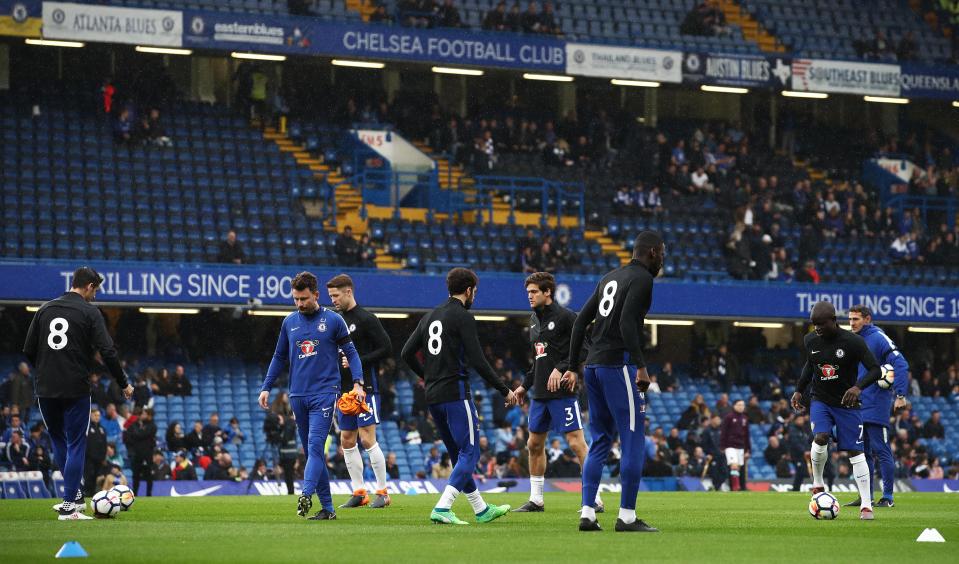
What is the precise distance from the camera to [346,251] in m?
33.8

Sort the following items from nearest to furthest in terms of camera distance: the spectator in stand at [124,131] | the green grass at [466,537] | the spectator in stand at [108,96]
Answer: the green grass at [466,537], the spectator in stand at [124,131], the spectator in stand at [108,96]

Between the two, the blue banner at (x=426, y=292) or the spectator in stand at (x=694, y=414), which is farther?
the spectator in stand at (x=694, y=414)

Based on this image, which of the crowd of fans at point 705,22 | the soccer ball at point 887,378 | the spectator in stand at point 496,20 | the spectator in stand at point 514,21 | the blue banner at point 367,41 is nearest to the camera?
the soccer ball at point 887,378

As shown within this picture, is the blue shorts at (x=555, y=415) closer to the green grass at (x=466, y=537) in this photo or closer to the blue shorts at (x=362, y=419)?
the green grass at (x=466, y=537)

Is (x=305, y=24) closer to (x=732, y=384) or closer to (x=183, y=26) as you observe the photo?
(x=183, y=26)

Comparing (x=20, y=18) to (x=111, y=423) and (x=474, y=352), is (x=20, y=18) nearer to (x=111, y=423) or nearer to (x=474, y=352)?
(x=111, y=423)

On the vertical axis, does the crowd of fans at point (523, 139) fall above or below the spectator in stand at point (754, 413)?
above

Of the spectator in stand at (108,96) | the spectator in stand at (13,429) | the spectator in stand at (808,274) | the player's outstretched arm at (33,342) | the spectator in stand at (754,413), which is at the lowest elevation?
the spectator in stand at (754,413)

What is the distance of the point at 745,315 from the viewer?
35.8 m

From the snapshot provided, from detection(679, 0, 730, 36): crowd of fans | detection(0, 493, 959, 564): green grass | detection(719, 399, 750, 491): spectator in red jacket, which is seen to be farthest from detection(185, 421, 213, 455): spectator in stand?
detection(679, 0, 730, 36): crowd of fans

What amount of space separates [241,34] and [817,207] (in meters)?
15.8

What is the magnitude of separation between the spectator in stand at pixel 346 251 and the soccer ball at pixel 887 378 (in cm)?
1730

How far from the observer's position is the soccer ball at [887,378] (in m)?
17.3

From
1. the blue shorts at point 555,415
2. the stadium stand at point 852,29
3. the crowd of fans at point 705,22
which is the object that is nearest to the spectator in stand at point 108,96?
the crowd of fans at point 705,22
